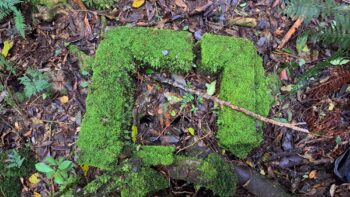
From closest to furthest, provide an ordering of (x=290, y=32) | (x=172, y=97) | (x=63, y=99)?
(x=172, y=97)
(x=63, y=99)
(x=290, y=32)

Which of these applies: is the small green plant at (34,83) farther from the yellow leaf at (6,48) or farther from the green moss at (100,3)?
the green moss at (100,3)

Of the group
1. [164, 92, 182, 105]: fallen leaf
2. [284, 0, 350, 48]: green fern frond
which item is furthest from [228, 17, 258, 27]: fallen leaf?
[164, 92, 182, 105]: fallen leaf

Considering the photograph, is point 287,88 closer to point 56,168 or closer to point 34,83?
point 56,168

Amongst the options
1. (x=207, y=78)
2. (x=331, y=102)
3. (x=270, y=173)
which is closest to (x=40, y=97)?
(x=207, y=78)

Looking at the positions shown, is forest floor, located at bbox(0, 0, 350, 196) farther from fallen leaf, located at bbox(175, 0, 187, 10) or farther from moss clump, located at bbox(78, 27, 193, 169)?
moss clump, located at bbox(78, 27, 193, 169)

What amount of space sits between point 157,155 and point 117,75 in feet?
3.22

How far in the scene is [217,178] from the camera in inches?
128

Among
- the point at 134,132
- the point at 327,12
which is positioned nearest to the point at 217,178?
the point at 134,132

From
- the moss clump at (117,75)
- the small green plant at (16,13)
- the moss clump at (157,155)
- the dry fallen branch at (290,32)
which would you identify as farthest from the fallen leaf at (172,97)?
the small green plant at (16,13)

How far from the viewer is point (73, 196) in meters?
3.15

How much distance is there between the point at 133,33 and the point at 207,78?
965mm

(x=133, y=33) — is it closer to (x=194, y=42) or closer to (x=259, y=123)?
(x=194, y=42)

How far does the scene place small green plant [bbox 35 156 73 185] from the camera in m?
3.49

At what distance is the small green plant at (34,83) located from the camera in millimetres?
3865
